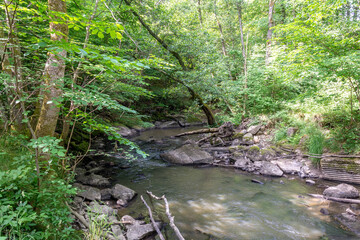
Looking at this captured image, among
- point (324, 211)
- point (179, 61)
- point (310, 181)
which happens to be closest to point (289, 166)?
point (310, 181)

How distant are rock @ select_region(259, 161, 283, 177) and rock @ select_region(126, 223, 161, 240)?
506 centimetres

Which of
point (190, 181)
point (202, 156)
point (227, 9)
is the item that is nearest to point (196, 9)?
point (227, 9)

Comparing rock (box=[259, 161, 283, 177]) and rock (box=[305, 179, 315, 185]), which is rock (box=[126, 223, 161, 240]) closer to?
rock (box=[259, 161, 283, 177])

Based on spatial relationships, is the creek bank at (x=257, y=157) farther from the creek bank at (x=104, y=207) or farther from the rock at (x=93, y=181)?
the creek bank at (x=104, y=207)

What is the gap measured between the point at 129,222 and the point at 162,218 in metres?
0.83

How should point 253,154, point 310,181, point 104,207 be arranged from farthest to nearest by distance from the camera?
point 253,154 < point 310,181 < point 104,207

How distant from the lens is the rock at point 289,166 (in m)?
7.07

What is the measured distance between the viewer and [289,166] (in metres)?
7.23

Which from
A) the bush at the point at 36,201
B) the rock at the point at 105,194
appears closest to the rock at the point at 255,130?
the rock at the point at 105,194

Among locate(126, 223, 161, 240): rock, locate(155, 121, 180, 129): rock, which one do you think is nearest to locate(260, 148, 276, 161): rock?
locate(126, 223, 161, 240): rock

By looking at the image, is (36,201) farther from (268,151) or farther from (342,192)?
(268,151)

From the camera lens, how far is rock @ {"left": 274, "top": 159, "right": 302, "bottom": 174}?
279 inches

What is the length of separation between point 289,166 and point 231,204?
11.9 feet

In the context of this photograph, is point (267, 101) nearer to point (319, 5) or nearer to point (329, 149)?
point (329, 149)
